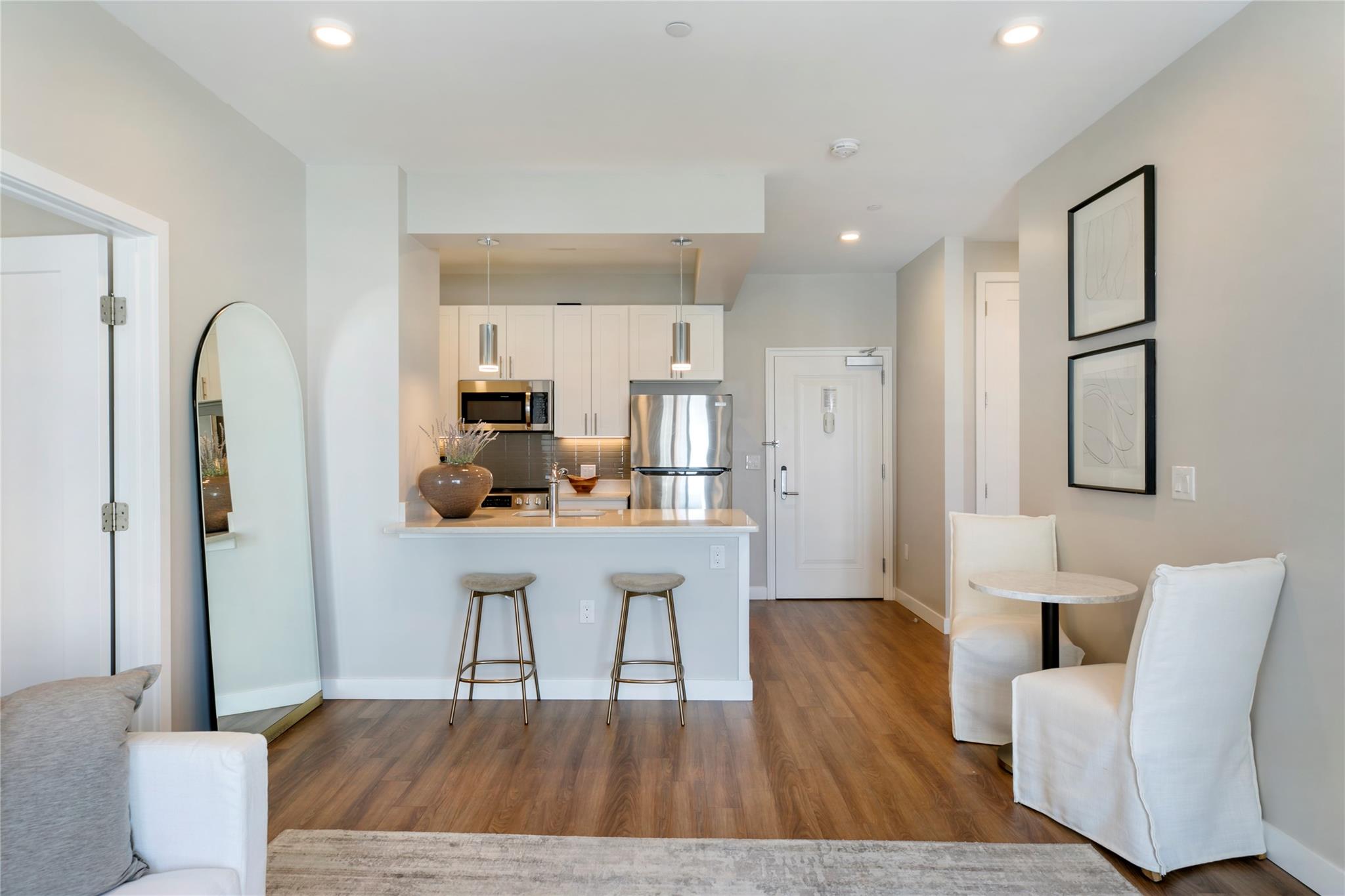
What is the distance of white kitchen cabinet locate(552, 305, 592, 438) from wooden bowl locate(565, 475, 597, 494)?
34cm

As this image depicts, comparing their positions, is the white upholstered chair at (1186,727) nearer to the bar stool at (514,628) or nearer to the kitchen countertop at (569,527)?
the kitchen countertop at (569,527)

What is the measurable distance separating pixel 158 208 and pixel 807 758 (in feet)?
10.4

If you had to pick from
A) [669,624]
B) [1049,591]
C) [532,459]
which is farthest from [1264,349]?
[532,459]

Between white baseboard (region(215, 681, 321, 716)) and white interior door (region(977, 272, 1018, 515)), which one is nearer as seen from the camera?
white baseboard (region(215, 681, 321, 716))

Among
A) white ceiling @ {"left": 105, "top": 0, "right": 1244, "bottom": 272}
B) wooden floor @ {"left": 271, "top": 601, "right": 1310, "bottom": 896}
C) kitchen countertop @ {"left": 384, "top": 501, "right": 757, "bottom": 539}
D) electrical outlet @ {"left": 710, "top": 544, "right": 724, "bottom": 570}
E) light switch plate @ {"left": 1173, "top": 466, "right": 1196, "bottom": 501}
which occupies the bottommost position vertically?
wooden floor @ {"left": 271, "top": 601, "right": 1310, "bottom": 896}

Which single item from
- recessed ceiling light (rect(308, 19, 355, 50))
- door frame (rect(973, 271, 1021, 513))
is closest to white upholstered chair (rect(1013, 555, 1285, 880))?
door frame (rect(973, 271, 1021, 513))

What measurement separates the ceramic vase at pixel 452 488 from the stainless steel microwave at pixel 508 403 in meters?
1.71

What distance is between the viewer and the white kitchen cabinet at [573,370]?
17.6ft

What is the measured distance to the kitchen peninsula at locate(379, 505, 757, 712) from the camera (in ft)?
11.6

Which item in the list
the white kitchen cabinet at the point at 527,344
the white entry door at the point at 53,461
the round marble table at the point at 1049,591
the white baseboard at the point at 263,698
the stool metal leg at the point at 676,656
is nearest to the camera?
the white entry door at the point at 53,461

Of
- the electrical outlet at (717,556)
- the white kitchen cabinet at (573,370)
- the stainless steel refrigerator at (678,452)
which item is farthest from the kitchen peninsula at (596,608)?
the white kitchen cabinet at (573,370)

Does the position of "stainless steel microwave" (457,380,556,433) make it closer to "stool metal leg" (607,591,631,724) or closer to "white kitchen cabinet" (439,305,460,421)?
"white kitchen cabinet" (439,305,460,421)

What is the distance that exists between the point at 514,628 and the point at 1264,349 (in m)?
3.19

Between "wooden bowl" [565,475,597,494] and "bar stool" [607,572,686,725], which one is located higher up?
"wooden bowl" [565,475,597,494]
